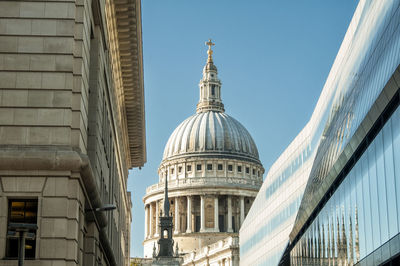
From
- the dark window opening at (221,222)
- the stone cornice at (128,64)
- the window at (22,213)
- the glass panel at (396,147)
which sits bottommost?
the window at (22,213)

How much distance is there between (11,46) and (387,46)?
12.0 meters

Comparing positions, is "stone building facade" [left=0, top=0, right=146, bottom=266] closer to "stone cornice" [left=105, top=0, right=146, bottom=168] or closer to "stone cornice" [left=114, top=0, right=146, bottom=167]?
"stone cornice" [left=105, top=0, right=146, bottom=168]

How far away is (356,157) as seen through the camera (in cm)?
3519

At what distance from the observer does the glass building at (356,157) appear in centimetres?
2895

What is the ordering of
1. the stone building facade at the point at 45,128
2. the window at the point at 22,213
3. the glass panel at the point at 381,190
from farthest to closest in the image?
the glass panel at the point at 381,190 < the window at the point at 22,213 < the stone building facade at the point at 45,128

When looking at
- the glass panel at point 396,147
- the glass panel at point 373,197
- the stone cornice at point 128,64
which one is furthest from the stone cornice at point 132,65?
the glass panel at point 396,147

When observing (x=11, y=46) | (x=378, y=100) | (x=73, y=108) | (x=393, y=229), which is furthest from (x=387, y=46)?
(x=11, y=46)

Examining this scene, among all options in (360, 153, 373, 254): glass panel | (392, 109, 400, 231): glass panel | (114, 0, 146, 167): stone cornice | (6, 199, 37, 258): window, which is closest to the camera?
(392, 109, 400, 231): glass panel

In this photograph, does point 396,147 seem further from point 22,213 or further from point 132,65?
point 132,65

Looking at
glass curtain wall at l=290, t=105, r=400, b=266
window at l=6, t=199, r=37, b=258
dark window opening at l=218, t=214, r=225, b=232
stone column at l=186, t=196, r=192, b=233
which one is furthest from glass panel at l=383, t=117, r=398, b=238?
dark window opening at l=218, t=214, r=225, b=232

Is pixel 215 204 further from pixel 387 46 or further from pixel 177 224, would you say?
pixel 387 46

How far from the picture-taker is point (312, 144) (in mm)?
55594

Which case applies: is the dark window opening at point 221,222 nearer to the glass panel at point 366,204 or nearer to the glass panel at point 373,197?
the glass panel at point 366,204

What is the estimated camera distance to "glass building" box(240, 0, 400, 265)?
29.0 metres
